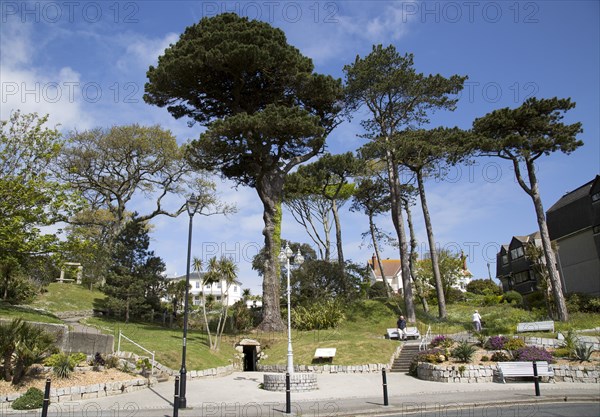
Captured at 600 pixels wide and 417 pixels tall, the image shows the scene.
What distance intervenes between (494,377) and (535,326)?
23.1ft

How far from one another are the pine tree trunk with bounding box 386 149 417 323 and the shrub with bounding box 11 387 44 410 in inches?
873

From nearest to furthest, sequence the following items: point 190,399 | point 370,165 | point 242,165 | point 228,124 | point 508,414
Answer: point 508,414 → point 190,399 → point 228,124 → point 242,165 → point 370,165

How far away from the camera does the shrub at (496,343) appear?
19.0 meters

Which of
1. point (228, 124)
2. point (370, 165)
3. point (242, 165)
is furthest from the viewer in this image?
point (370, 165)

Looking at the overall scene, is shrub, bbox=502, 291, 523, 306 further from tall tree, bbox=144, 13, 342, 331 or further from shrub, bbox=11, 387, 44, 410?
shrub, bbox=11, 387, 44, 410

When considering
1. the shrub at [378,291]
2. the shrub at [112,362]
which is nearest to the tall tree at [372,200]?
the shrub at [378,291]

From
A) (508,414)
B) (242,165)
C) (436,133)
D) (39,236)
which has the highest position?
(436,133)

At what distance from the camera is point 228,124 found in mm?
25688

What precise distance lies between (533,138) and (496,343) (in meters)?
15.4

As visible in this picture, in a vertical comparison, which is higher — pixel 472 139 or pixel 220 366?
pixel 472 139

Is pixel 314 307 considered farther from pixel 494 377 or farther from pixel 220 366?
pixel 494 377

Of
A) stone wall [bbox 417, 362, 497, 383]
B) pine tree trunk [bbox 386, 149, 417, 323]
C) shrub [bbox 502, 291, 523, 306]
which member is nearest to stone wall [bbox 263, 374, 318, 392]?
stone wall [bbox 417, 362, 497, 383]

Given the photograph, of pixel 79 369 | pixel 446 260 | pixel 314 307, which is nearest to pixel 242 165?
pixel 314 307

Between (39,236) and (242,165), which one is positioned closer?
(39,236)
